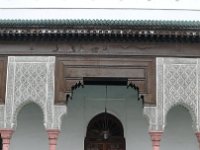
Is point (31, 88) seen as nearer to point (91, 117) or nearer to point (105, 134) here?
point (91, 117)

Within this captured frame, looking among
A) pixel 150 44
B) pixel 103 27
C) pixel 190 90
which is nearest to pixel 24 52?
pixel 103 27

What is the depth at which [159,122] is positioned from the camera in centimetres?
1038

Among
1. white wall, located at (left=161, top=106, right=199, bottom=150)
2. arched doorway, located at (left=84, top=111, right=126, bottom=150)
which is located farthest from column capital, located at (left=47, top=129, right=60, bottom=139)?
white wall, located at (left=161, top=106, right=199, bottom=150)

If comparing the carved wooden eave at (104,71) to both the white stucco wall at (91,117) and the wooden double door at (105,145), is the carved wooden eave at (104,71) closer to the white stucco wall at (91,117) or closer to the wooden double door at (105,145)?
the white stucco wall at (91,117)

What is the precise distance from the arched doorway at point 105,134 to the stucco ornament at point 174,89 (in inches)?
88.8

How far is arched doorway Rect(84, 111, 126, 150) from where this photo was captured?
40.8ft

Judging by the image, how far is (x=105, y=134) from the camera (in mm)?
12500

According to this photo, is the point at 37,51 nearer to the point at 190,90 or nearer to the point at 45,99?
the point at 45,99

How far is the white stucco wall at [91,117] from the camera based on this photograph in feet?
40.2

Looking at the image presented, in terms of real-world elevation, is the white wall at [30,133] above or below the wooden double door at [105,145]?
above

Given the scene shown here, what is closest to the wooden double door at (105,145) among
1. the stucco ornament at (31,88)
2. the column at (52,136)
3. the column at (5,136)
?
the column at (52,136)

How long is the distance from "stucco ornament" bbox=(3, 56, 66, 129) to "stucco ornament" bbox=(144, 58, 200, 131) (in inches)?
78.0

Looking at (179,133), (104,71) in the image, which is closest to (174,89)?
(104,71)

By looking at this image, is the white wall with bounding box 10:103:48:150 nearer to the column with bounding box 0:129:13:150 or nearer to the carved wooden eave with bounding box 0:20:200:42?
the column with bounding box 0:129:13:150
